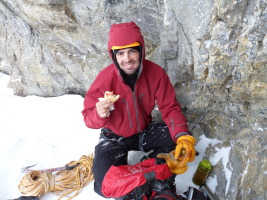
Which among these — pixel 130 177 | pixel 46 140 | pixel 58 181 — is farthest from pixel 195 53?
pixel 46 140

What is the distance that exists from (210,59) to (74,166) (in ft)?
7.41

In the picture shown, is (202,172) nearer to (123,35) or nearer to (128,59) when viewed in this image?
(128,59)

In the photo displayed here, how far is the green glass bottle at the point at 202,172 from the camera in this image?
278 centimetres

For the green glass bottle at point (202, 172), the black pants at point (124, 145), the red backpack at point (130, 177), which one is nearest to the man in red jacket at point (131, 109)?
the black pants at point (124, 145)

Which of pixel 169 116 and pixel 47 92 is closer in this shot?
pixel 169 116

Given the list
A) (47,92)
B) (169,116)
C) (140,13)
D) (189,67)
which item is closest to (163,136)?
(169,116)

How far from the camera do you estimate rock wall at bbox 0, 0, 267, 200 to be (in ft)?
6.99

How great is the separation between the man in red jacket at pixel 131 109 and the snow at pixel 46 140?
42 centimetres

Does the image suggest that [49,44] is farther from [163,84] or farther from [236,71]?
[236,71]

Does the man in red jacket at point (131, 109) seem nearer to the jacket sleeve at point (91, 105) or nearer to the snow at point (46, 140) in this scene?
the jacket sleeve at point (91, 105)

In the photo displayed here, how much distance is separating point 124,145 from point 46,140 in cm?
152

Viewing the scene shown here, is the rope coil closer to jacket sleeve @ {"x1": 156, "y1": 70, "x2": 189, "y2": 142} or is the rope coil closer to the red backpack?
the red backpack

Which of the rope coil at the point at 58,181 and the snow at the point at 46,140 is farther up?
the snow at the point at 46,140

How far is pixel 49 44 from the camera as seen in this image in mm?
4309
